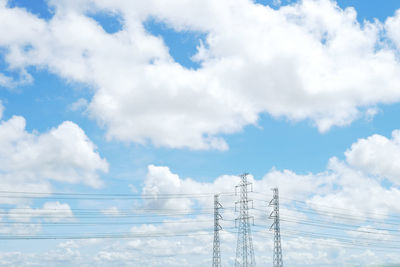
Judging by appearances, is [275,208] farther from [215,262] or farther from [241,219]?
[215,262]

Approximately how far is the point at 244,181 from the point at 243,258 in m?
18.5

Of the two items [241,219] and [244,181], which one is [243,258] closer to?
[241,219]

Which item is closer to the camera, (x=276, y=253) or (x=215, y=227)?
(x=276, y=253)

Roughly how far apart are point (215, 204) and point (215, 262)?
49.7 feet

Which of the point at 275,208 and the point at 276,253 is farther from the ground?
the point at 275,208

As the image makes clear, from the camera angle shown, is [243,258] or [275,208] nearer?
[243,258]

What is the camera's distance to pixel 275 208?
114 metres

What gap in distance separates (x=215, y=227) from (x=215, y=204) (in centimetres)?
628

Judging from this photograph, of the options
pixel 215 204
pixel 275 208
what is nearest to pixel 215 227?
pixel 215 204

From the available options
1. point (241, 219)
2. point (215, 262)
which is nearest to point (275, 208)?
point (241, 219)

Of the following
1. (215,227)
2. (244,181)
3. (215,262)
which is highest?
(244,181)

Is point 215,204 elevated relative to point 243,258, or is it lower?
elevated

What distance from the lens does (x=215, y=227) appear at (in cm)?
11388

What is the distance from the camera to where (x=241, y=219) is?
370ft
